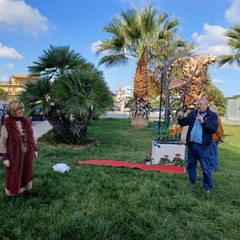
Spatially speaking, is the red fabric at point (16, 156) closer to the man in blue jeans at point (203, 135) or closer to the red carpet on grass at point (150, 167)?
the man in blue jeans at point (203, 135)

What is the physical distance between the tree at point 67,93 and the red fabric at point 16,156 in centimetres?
478

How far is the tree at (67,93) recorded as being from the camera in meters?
9.09

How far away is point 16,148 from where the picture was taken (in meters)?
3.95

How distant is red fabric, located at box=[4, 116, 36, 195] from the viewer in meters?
3.94

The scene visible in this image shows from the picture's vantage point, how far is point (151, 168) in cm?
670

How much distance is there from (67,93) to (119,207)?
18.6 feet

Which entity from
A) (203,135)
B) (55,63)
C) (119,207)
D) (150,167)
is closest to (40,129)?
(55,63)

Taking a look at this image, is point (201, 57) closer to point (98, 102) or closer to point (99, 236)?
point (98, 102)

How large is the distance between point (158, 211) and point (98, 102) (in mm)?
5745

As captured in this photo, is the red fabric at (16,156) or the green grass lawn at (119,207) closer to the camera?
the green grass lawn at (119,207)

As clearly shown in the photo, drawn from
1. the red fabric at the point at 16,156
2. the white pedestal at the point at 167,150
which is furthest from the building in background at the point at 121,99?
the red fabric at the point at 16,156

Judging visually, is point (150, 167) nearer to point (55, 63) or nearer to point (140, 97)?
point (55, 63)

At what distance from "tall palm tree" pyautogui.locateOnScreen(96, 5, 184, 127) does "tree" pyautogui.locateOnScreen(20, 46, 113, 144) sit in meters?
5.92

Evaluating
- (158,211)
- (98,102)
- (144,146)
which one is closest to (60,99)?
(98,102)
